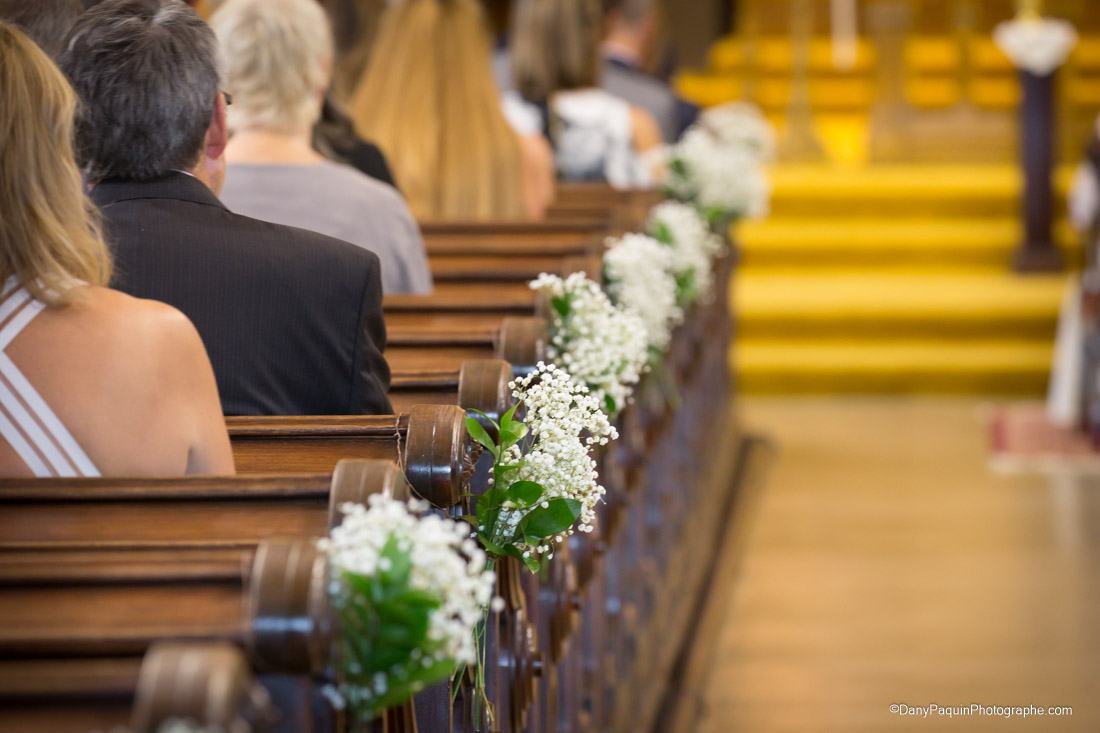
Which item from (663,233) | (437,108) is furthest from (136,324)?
(437,108)

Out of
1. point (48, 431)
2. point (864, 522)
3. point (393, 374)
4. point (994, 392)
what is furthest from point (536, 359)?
point (994, 392)

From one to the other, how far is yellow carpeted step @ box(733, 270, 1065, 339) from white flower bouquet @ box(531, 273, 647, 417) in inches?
232

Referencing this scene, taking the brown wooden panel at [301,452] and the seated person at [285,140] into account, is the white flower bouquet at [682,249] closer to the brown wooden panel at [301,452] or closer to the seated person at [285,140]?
the seated person at [285,140]

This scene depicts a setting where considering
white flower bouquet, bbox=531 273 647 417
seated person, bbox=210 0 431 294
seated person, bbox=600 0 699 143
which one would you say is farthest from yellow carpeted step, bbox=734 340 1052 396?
white flower bouquet, bbox=531 273 647 417

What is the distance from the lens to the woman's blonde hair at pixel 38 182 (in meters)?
1.48

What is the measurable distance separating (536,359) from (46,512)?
93 cm

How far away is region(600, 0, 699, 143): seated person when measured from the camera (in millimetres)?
5961

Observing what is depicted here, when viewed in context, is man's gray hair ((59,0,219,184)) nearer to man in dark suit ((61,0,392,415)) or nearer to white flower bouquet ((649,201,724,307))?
man in dark suit ((61,0,392,415))

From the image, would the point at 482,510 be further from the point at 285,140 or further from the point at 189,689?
the point at 285,140

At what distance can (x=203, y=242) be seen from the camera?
190 centimetres

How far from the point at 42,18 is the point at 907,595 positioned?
3418 millimetres

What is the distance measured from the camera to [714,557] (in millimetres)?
5094

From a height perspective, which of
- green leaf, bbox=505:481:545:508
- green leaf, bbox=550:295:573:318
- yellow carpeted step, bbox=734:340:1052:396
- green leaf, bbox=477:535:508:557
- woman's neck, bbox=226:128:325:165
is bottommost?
yellow carpeted step, bbox=734:340:1052:396

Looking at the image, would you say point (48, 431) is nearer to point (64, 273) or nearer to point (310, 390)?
point (64, 273)
